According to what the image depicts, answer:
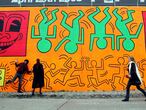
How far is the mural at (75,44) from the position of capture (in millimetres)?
20219

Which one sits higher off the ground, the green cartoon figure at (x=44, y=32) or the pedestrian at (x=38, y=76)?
the green cartoon figure at (x=44, y=32)

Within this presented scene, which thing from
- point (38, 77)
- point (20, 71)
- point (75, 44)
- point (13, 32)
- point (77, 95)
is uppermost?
point (13, 32)

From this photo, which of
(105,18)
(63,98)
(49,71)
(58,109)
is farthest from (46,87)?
(58,109)

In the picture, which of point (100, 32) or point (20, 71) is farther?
point (100, 32)

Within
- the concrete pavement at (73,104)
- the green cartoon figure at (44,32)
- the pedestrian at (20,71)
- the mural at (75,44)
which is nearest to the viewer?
the concrete pavement at (73,104)

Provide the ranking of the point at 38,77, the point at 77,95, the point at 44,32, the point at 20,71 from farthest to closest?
the point at 44,32
the point at 20,71
the point at 38,77
the point at 77,95

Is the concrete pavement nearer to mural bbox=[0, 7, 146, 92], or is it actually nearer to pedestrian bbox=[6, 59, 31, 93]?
pedestrian bbox=[6, 59, 31, 93]

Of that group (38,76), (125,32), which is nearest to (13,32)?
(38,76)

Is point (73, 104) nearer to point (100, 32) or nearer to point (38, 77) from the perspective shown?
point (38, 77)

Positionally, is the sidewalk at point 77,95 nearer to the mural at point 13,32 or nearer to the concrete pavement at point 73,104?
the concrete pavement at point 73,104

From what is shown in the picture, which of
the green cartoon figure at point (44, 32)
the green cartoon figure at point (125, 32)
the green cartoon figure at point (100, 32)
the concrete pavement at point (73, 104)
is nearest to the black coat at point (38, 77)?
the concrete pavement at point (73, 104)

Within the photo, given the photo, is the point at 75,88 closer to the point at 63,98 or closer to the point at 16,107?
the point at 63,98

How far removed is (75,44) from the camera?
67.4 ft

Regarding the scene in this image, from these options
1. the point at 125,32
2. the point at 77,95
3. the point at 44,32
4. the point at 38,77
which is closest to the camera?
the point at 77,95
